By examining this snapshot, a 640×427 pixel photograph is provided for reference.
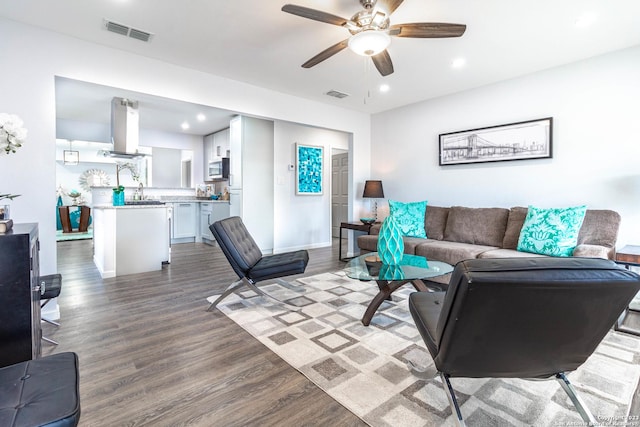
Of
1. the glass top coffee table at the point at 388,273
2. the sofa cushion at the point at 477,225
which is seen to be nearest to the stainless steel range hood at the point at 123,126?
the glass top coffee table at the point at 388,273

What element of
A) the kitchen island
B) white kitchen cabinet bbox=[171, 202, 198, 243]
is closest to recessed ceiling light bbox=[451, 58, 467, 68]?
the kitchen island

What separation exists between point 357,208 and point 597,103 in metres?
3.40

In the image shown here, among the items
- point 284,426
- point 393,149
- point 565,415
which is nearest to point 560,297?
point 565,415

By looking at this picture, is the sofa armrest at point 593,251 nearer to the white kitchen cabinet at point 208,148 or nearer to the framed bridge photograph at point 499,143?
the framed bridge photograph at point 499,143

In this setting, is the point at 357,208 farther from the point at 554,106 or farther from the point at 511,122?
the point at 554,106

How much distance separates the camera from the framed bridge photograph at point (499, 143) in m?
3.62

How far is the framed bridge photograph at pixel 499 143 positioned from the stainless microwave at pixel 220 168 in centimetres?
422

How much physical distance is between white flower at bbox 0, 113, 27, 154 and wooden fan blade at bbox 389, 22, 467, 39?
8.02ft

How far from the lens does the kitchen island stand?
3.98m

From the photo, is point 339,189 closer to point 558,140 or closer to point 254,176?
point 254,176

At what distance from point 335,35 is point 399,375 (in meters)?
2.82

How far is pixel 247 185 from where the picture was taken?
5332mm

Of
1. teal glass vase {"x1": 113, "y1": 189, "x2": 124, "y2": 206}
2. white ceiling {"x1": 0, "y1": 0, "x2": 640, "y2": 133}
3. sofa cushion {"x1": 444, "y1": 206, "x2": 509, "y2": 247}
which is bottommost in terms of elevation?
sofa cushion {"x1": 444, "y1": 206, "x2": 509, "y2": 247}

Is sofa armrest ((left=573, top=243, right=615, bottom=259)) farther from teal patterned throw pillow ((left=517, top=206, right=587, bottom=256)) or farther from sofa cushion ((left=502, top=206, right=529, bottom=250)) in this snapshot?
sofa cushion ((left=502, top=206, right=529, bottom=250))
